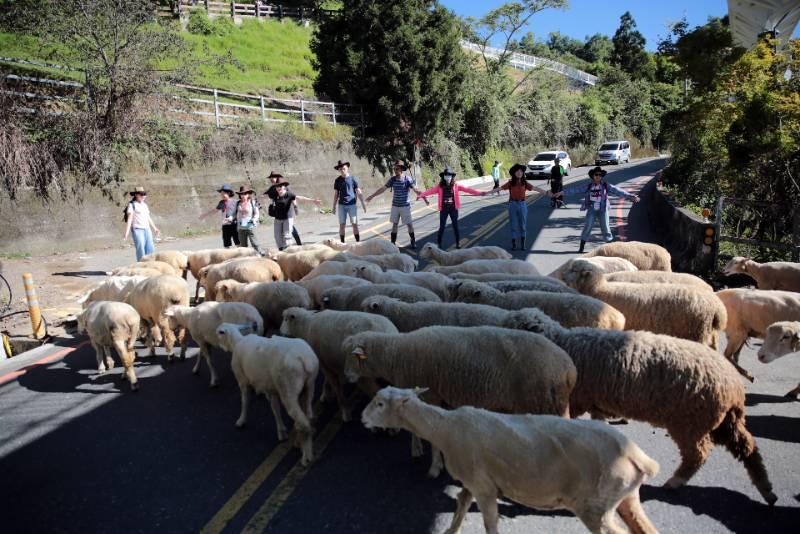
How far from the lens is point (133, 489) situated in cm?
396

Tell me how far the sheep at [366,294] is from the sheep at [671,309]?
2.00 meters

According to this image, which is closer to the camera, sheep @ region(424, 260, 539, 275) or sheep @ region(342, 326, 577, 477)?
sheep @ region(342, 326, 577, 477)

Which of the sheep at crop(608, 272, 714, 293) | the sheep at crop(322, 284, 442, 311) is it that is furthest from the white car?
the sheep at crop(322, 284, 442, 311)

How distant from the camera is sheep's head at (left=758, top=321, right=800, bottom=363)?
4.86m

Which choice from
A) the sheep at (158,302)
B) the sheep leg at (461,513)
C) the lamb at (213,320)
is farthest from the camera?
the sheep at (158,302)

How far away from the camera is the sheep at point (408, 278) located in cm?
678

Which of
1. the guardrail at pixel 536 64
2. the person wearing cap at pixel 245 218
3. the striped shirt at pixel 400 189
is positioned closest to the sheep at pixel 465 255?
the striped shirt at pixel 400 189

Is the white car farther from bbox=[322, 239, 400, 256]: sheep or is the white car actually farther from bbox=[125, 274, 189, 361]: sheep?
bbox=[125, 274, 189, 361]: sheep

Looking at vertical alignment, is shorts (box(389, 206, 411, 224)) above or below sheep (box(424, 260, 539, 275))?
above

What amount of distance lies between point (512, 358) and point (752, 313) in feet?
11.1

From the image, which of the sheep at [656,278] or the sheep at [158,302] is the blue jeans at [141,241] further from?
the sheep at [656,278]

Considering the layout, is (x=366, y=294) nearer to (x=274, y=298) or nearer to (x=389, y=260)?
(x=274, y=298)

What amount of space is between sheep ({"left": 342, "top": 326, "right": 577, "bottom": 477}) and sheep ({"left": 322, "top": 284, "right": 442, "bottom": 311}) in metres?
1.53

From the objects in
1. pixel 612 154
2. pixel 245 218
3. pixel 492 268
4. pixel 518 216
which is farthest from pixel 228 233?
pixel 612 154
